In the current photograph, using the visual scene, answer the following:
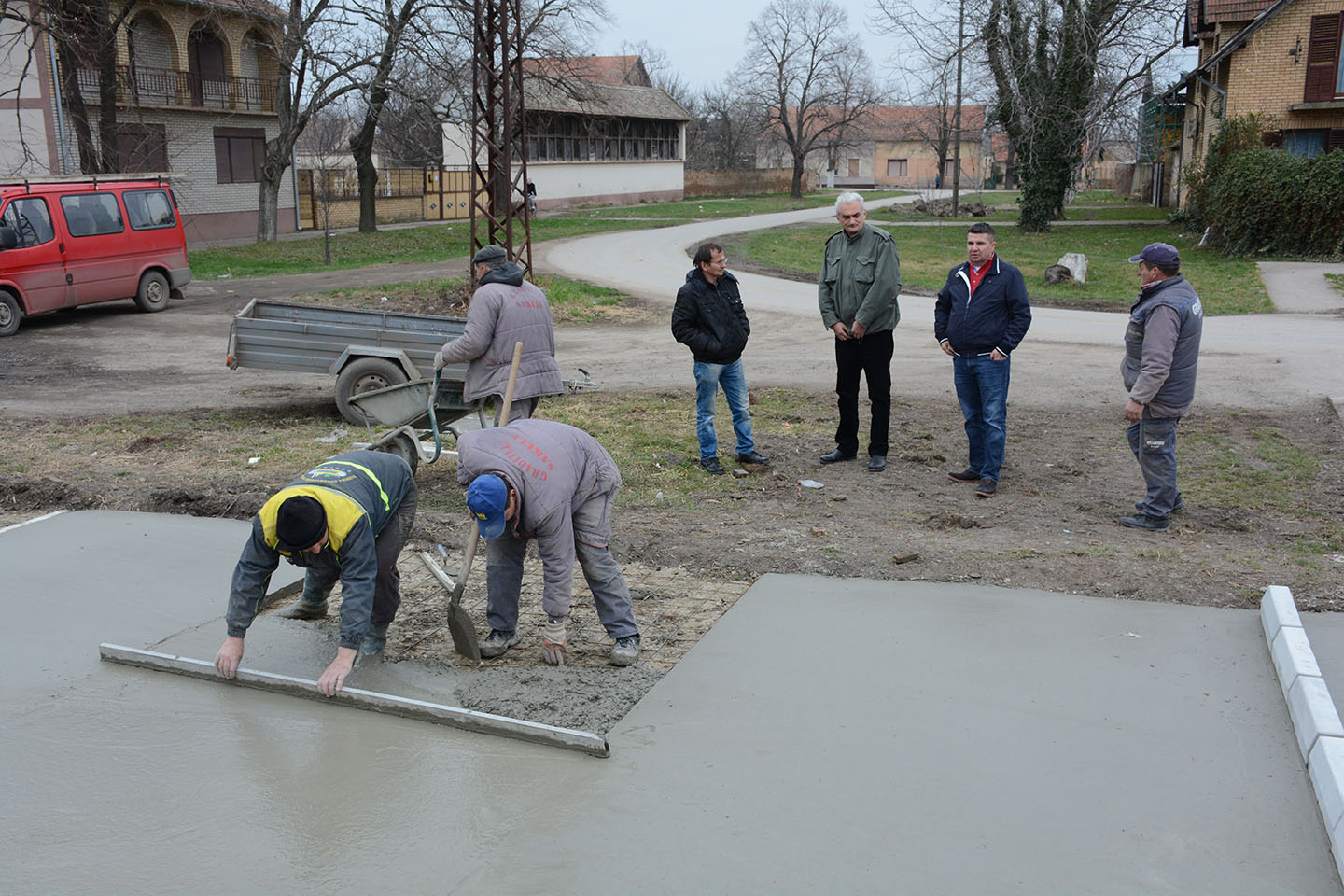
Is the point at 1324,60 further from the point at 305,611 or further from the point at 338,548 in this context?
the point at 338,548

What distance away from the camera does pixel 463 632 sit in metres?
4.44

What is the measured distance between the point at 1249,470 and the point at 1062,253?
18.2 m

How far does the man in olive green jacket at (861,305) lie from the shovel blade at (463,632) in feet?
12.5

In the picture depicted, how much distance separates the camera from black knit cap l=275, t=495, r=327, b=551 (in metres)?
3.61

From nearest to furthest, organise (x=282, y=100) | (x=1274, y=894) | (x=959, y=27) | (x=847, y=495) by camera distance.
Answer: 1. (x=1274, y=894)
2. (x=847, y=495)
3. (x=282, y=100)
4. (x=959, y=27)

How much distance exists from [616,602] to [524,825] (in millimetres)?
1313

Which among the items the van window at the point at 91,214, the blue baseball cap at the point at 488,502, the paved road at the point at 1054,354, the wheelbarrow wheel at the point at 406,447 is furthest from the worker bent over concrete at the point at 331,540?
the van window at the point at 91,214

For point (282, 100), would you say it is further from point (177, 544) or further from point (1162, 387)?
point (1162, 387)

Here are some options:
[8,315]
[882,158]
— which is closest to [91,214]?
[8,315]

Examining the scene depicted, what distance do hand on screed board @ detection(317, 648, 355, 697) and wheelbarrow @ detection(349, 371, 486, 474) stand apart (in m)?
3.43

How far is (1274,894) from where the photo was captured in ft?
9.62

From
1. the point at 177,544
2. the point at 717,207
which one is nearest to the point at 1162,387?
the point at 177,544

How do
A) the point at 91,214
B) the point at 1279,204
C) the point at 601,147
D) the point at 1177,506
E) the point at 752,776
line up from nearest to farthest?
the point at 752,776 < the point at 1177,506 < the point at 91,214 < the point at 1279,204 < the point at 601,147

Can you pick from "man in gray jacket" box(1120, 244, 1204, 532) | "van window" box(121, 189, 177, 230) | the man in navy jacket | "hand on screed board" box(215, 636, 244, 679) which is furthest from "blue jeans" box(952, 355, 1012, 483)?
"van window" box(121, 189, 177, 230)
